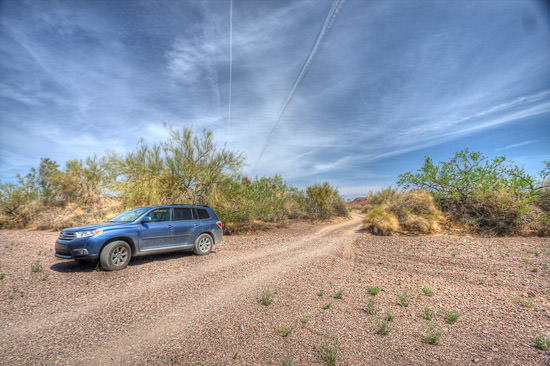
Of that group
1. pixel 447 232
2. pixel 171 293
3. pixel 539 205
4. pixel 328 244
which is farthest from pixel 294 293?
pixel 539 205

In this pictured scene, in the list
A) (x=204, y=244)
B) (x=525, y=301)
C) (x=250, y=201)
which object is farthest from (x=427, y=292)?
(x=250, y=201)

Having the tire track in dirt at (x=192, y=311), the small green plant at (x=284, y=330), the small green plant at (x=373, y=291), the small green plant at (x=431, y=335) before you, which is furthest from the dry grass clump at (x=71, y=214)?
the small green plant at (x=431, y=335)

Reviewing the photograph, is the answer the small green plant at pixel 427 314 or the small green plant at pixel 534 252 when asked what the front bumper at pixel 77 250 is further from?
the small green plant at pixel 534 252

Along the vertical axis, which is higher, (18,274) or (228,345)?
(18,274)

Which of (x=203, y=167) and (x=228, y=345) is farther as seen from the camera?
(x=203, y=167)

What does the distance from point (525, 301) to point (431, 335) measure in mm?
2373

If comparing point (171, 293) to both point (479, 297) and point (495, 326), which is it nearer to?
point (495, 326)

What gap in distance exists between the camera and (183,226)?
26.3ft

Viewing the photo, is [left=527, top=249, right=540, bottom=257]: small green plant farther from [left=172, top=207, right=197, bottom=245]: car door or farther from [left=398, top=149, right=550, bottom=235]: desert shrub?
[left=172, top=207, right=197, bottom=245]: car door

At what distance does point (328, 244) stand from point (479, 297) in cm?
643

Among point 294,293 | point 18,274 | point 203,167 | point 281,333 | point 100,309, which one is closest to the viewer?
point 281,333

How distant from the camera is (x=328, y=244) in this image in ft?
35.2

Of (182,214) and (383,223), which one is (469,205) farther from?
(182,214)

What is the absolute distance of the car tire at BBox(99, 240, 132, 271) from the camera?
6.14 meters
